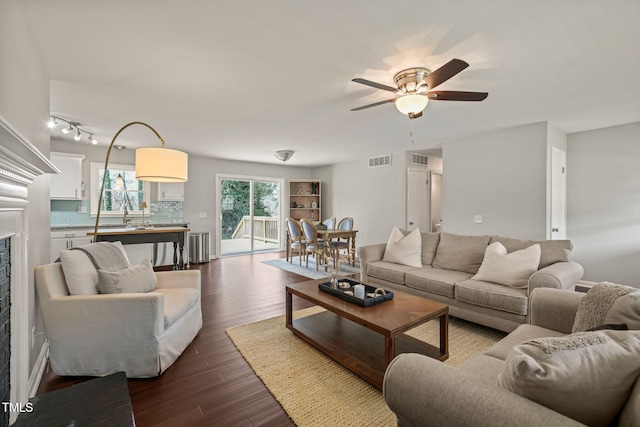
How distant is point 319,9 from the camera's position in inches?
66.3

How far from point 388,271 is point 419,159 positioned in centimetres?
355

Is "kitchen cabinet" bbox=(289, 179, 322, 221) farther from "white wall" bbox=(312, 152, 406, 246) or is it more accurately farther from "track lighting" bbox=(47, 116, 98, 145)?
"track lighting" bbox=(47, 116, 98, 145)

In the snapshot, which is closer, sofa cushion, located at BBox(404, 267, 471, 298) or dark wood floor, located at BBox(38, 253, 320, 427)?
dark wood floor, located at BBox(38, 253, 320, 427)

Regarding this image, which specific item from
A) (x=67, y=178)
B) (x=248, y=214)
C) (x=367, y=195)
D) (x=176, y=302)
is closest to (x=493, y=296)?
(x=176, y=302)

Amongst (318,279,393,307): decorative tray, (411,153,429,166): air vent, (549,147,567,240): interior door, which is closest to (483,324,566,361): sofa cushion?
(318,279,393,307): decorative tray

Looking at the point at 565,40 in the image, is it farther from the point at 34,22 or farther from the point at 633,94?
the point at 34,22

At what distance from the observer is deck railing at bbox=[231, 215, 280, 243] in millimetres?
7281

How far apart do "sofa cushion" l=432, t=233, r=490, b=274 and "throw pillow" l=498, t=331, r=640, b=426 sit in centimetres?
251

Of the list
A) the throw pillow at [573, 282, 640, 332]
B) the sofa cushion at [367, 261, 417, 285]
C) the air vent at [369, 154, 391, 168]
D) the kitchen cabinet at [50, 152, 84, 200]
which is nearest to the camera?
the throw pillow at [573, 282, 640, 332]

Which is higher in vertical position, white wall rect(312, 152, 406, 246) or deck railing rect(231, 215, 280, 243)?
white wall rect(312, 152, 406, 246)

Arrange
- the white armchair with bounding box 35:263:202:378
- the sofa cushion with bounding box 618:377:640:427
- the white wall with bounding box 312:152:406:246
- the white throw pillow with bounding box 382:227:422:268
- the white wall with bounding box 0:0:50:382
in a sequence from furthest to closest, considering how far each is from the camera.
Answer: the white wall with bounding box 312:152:406:246 → the white throw pillow with bounding box 382:227:422:268 → the white armchair with bounding box 35:263:202:378 → the white wall with bounding box 0:0:50:382 → the sofa cushion with bounding box 618:377:640:427

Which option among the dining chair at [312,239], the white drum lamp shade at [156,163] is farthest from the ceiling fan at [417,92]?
the dining chair at [312,239]

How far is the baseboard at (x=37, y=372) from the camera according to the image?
5.96ft

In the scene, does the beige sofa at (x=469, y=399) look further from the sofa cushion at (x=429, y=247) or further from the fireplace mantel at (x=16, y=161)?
the sofa cushion at (x=429, y=247)
